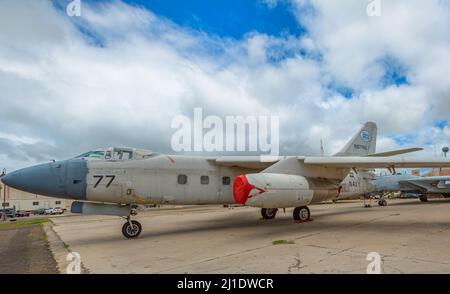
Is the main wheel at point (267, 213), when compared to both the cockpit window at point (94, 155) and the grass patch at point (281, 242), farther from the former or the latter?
the cockpit window at point (94, 155)

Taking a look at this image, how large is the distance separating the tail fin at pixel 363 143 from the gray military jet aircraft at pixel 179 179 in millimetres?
3059

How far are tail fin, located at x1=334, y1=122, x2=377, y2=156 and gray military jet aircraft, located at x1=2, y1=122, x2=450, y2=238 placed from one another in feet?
10.0

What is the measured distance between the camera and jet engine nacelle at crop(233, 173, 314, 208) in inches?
372

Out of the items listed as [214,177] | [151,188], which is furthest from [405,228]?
[151,188]

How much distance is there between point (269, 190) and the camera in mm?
9664

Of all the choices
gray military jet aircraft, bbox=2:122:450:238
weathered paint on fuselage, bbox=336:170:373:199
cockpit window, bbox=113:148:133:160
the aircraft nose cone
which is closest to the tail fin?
weathered paint on fuselage, bbox=336:170:373:199

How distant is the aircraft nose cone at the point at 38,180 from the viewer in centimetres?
879

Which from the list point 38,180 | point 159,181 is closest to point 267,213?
point 159,181

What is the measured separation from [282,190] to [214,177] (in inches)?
109

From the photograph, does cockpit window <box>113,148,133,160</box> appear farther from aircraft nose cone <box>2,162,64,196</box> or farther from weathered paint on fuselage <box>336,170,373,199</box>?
weathered paint on fuselage <box>336,170,373,199</box>

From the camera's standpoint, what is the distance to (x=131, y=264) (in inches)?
253

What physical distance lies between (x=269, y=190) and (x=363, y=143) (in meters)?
8.83

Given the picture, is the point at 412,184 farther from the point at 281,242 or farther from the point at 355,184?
the point at 281,242

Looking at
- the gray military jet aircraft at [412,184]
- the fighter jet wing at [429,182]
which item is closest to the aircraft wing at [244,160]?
the gray military jet aircraft at [412,184]
